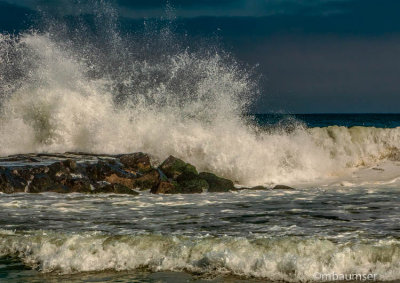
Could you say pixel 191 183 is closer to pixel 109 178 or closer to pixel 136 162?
pixel 109 178

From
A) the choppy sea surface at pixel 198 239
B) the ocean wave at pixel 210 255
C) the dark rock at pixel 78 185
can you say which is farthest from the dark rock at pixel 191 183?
the ocean wave at pixel 210 255

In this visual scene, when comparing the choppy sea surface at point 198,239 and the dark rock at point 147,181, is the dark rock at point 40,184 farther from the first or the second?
the dark rock at point 147,181

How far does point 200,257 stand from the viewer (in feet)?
22.5

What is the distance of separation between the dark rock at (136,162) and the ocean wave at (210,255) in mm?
6676

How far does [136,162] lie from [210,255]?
8226 mm

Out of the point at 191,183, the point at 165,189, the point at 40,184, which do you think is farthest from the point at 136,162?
the point at 40,184

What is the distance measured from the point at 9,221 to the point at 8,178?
3.74 meters

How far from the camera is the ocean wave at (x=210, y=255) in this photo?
6.32m

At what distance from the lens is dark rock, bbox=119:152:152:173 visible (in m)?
14.6

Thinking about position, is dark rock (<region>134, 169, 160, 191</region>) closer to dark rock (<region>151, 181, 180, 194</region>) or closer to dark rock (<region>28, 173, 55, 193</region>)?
dark rock (<region>151, 181, 180, 194</region>)

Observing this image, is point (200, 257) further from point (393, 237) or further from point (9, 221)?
point (9, 221)

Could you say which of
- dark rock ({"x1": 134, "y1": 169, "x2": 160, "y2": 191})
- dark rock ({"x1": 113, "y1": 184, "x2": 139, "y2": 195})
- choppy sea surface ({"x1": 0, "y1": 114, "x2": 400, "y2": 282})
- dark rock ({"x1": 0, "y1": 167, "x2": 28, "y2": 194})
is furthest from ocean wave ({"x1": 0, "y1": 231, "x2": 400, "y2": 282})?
dark rock ({"x1": 134, "y1": 169, "x2": 160, "y2": 191})

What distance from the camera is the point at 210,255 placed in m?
6.73

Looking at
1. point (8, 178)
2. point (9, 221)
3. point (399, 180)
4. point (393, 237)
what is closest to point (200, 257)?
point (393, 237)
